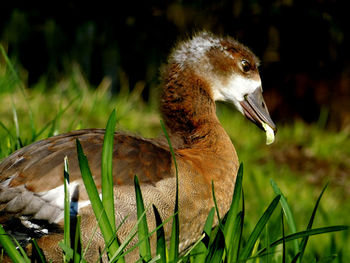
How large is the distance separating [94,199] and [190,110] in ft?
2.95

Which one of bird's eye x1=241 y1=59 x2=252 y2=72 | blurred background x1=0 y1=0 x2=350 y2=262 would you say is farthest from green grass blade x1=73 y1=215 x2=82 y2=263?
blurred background x1=0 y1=0 x2=350 y2=262

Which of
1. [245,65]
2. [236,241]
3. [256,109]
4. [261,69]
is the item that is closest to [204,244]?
[236,241]

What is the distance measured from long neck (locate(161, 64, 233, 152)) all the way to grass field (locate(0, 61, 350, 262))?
1044 mm

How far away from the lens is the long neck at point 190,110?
2.55 m

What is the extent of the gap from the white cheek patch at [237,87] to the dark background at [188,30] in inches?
97.8

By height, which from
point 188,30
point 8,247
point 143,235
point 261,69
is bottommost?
point 261,69

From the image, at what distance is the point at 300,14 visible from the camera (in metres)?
5.49

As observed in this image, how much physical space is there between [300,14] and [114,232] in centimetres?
419

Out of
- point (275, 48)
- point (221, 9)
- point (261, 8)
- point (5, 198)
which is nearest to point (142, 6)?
point (221, 9)

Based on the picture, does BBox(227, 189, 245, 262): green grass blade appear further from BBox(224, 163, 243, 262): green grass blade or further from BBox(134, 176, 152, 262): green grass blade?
BBox(134, 176, 152, 262): green grass blade

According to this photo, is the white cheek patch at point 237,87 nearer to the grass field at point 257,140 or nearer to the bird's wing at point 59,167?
the bird's wing at point 59,167

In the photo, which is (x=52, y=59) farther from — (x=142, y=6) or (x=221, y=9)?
(x=221, y=9)

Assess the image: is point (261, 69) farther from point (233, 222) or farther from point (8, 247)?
point (8, 247)

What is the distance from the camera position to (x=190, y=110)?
2.58 m
